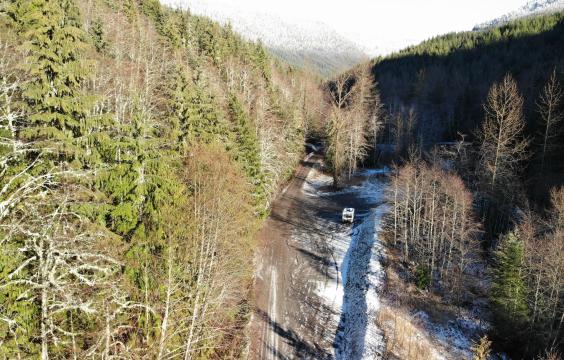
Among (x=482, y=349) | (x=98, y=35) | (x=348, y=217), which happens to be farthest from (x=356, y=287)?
(x=98, y=35)

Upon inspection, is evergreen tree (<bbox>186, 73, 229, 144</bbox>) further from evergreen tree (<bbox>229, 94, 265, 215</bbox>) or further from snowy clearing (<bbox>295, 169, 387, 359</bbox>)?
snowy clearing (<bbox>295, 169, 387, 359</bbox>)

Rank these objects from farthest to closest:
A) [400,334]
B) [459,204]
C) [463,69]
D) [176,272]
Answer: [463,69]
[459,204]
[400,334]
[176,272]

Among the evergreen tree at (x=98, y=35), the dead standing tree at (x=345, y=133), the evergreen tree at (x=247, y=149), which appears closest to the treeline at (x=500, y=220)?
the dead standing tree at (x=345, y=133)

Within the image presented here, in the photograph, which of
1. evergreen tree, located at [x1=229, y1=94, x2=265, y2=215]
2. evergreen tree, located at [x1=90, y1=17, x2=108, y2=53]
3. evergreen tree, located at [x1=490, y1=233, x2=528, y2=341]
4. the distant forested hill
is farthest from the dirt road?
the distant forested hill

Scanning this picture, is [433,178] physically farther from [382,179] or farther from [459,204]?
[382,179]

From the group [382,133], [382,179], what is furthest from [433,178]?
[382,133]

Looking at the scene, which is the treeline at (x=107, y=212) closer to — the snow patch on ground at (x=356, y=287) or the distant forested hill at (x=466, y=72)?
the snow patch on ground at (x=356, y=287)

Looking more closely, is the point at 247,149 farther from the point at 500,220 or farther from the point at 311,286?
the point at 500,220
